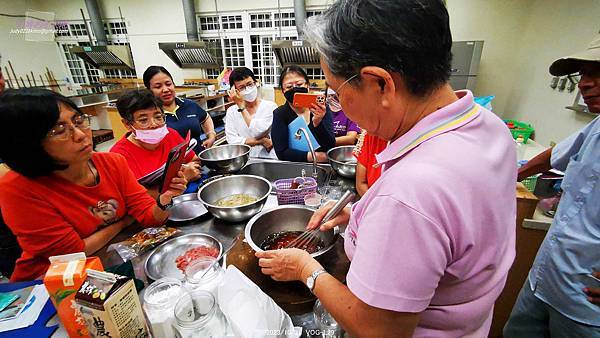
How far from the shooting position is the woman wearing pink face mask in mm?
1751

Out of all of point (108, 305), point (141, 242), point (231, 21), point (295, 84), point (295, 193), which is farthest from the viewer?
Answer: point (231, 21)

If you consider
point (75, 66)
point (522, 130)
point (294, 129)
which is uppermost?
point (75, 66)

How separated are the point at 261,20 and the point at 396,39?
6919 mm

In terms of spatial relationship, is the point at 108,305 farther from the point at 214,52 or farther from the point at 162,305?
the point at 214,52

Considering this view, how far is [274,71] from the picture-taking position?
687 centimetres

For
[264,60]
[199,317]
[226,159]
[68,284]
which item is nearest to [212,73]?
[264,60]

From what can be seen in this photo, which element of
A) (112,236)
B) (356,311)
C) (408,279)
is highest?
(408,279)

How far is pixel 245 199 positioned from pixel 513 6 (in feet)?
18.7

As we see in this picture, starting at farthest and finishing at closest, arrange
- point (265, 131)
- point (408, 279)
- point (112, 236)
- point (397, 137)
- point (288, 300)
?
point (265, 131) < point (112, 236) < point (288, 300) < point (397, 137) < point (408, 279)

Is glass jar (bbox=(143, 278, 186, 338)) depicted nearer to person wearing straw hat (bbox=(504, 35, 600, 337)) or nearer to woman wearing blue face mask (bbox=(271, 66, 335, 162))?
woman wearing blue face mask (bbox=(271, 66, 335, 162))

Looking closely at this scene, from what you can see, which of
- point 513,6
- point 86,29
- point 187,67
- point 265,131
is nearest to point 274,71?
point 187,67

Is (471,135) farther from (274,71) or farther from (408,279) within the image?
(274,71)

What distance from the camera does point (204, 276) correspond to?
2.61ft

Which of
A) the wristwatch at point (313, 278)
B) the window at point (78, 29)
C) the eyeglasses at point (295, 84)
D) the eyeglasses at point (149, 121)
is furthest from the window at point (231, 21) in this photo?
the wristwatch at point (313, 278)
